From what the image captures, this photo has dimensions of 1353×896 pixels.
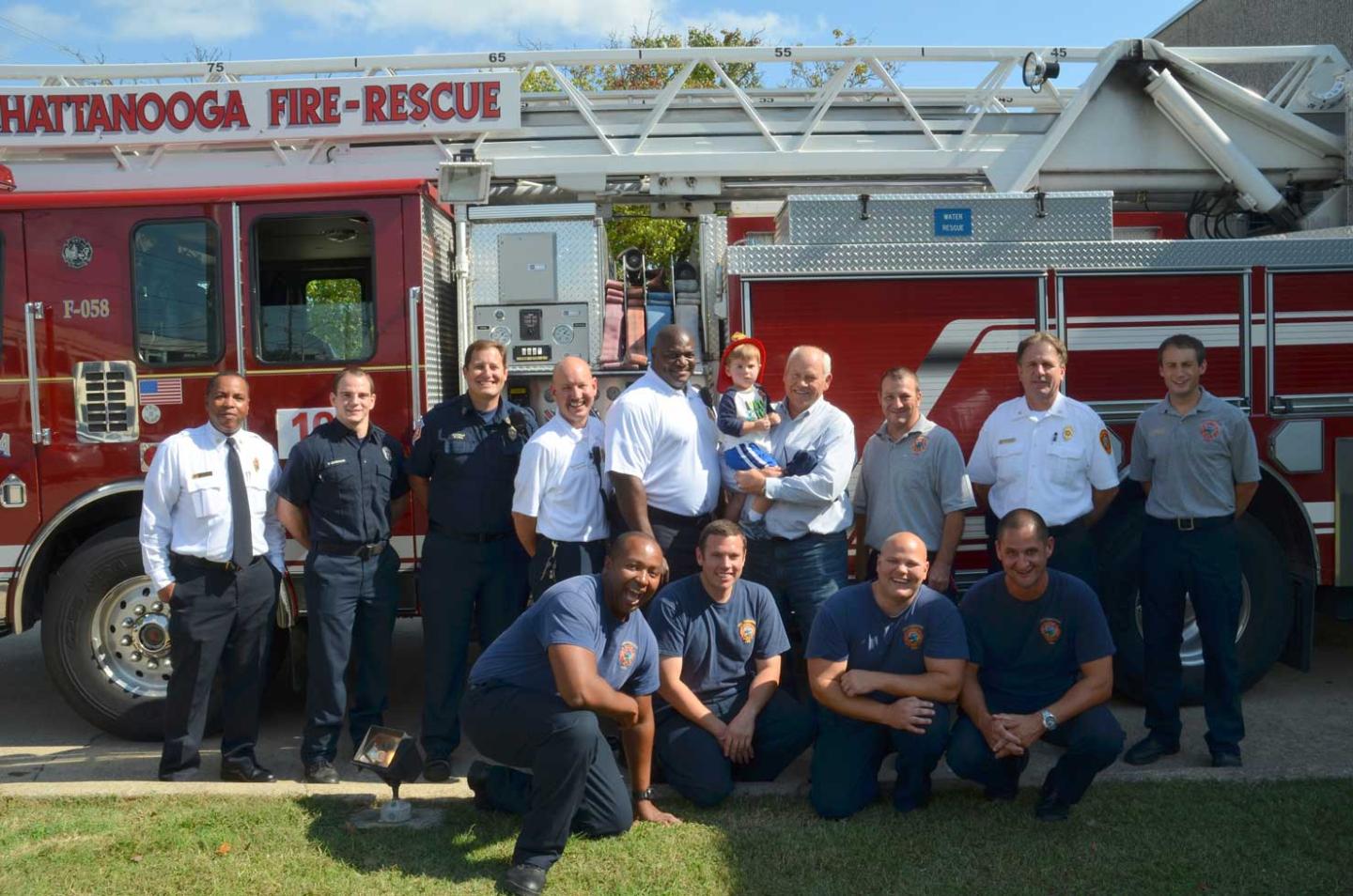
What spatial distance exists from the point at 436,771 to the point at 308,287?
8.12 ft

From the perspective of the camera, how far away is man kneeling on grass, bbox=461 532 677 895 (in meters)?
3.84

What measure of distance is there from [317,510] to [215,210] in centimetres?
167

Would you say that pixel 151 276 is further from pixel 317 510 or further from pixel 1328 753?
pixel 1328 753

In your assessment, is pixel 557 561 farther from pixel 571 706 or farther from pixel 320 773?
pixel 320 773

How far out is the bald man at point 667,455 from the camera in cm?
467

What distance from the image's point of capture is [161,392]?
538cm

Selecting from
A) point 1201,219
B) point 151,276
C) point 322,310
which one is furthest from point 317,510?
point 1201,219

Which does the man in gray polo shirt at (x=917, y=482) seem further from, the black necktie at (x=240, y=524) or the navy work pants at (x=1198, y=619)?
the black necktie at (x=240, y=524)

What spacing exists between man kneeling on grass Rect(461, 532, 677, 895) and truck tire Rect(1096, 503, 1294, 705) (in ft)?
8.45

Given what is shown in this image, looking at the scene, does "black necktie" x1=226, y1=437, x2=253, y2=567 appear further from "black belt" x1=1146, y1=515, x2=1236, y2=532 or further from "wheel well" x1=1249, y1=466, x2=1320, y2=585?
"wheel well" x1=1249, y1=466, x2=1320, y2=585

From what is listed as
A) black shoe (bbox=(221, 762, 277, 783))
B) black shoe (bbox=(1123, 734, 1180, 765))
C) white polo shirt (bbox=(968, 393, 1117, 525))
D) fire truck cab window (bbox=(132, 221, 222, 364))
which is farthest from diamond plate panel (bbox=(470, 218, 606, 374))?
black shoe (bbox=(1123, 734, 1180, 765))

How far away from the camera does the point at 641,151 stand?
258 inches

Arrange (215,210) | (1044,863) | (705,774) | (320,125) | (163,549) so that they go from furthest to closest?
(320,125), (215,210), (163,549), (705,774), (1044,863)

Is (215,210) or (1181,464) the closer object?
(1181,464)
